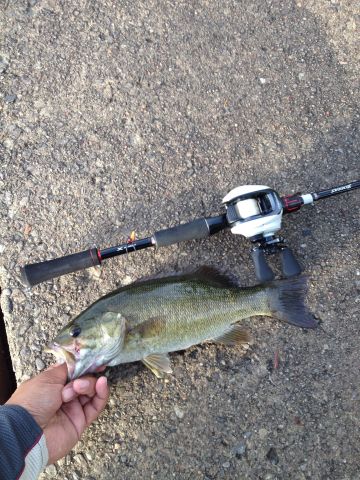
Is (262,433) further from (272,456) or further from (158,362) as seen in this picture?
(158,362)

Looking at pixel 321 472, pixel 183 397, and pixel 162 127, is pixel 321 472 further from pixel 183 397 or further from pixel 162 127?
pixel 162 127

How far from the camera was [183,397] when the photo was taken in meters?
2.95

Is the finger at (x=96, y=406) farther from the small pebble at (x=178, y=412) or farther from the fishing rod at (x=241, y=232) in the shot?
the fishing rod at (x=241, y=232)

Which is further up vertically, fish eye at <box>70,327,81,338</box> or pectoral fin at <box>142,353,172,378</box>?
fish eye at <box>70,327,81,338</box>

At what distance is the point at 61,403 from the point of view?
265 cm

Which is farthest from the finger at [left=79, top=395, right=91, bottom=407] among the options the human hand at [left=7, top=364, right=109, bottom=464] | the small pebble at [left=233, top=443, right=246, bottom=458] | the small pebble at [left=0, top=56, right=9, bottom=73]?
the small pebble at [left=0, top=56, right=9, bottom=73]

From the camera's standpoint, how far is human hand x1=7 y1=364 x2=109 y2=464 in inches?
101

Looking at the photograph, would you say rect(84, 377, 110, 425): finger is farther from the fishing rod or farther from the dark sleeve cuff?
the fishing rod

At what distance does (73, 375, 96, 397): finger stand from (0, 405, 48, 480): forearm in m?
0.29

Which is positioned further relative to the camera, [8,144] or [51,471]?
[8,144]

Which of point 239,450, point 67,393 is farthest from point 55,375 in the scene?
point 239,450

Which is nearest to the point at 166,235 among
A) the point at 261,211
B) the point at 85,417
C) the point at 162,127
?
the point at 261,211

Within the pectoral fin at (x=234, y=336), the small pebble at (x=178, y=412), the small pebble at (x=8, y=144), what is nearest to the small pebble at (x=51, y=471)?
the small pebble at (x=178, y=412)

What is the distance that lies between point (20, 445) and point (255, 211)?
1.88 metres
